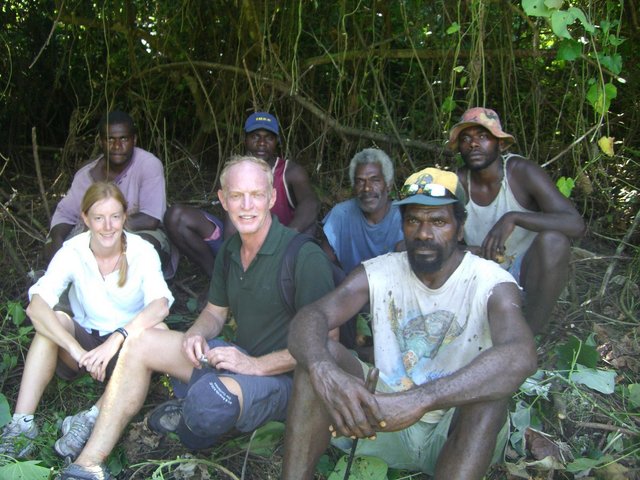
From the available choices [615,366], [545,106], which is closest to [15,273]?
[615,366]

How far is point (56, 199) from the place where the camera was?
19.4 ft

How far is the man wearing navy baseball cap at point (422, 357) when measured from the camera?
7.99ft

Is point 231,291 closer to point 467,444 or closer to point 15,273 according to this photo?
point 467,444

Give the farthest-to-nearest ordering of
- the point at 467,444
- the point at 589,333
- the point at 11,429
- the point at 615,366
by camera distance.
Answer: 1. the point at 589,333
2. the point at 615,366
3. the point at 11,429
4. the point at 467,444

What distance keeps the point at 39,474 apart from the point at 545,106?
4.53 m

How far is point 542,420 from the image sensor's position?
3.37 m

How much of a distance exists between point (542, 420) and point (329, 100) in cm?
348

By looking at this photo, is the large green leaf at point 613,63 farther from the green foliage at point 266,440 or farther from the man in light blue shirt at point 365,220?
the green foliage at point 266,440

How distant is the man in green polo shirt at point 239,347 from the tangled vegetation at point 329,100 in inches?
21.3

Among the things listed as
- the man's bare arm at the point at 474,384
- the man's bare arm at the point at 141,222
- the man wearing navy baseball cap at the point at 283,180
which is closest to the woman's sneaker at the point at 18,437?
the man's bare arm at the point at 141,222

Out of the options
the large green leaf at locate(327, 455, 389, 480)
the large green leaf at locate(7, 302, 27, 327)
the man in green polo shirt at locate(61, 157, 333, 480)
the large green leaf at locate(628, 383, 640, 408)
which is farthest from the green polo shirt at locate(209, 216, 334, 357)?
the large green leaf at locate(628, 383, 640, 408)

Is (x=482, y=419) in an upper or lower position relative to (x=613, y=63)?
lower

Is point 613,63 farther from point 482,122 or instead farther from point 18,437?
point 18,437

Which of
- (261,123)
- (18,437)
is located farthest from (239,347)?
(261,123)
